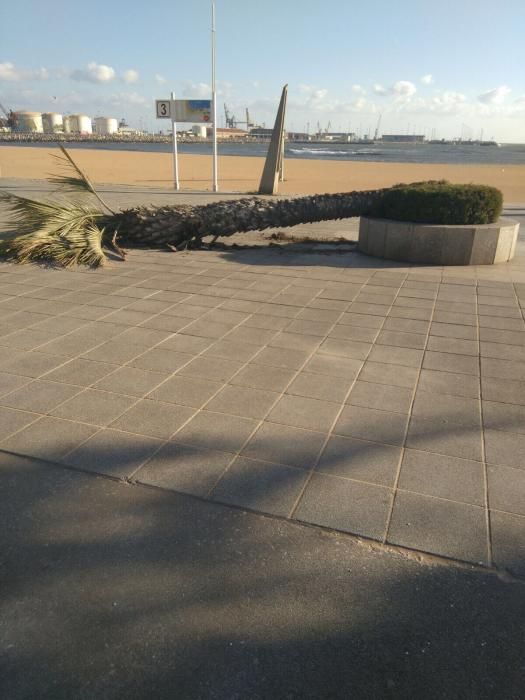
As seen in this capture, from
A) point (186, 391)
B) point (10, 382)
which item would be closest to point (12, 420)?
point (10, 382)

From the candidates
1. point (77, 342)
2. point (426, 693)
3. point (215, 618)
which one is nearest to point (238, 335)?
point (77, 342)

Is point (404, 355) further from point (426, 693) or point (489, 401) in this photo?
point (426, 693)

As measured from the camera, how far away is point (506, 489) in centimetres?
276

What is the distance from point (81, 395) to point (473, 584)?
2716 mm

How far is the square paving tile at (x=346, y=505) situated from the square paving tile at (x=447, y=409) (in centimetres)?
97

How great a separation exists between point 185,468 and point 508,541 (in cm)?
163

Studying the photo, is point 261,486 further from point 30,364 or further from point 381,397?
point 30,364

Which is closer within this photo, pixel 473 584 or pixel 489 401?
pixel 473 584

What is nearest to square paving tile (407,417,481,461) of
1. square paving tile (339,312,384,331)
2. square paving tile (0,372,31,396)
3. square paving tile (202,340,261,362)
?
square paving tile (202,340,261,362)

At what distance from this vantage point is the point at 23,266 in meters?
7.52

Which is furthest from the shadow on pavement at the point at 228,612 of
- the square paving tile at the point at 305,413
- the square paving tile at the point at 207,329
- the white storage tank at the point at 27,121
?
the white storage tank at the point at 27,121

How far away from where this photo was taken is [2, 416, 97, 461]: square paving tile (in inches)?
119

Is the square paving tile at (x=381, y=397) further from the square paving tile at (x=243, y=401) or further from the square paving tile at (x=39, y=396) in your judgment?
the square paving tile at (x=39, y=396)

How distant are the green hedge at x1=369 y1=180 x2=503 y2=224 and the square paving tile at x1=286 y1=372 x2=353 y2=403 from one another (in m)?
4.93
